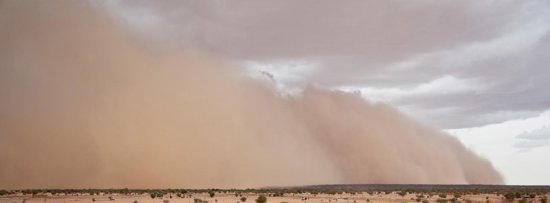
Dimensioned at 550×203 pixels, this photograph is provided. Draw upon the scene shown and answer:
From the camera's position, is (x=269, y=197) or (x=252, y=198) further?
(x=269, y=197)

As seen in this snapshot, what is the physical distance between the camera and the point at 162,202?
34969mm

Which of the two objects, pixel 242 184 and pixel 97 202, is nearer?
pixel 97 202

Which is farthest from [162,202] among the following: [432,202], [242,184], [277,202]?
[242,184]

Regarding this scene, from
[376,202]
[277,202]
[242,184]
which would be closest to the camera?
[277,202]

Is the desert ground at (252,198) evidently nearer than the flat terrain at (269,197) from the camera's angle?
Yes

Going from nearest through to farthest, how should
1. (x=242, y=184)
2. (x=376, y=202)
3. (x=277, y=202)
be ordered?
1. (x=277, y=202)
2. (x=376, y=202)
3. (x=242, y=184)

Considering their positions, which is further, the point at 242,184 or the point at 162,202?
the point at 242,184

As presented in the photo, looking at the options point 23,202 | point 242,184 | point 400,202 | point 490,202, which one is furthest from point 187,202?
point 242,184

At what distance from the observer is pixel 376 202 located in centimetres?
3638

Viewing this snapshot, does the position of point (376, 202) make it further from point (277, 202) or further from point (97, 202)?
point (97, 202)

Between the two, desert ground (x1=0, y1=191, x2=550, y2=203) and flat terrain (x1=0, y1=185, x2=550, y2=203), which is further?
flat terrain (x1=0, y1=185, x2=550, y2=203)

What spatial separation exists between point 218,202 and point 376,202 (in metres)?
11.0

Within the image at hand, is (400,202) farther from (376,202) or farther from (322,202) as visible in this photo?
(322,202)

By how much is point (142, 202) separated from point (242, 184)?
221 ft
